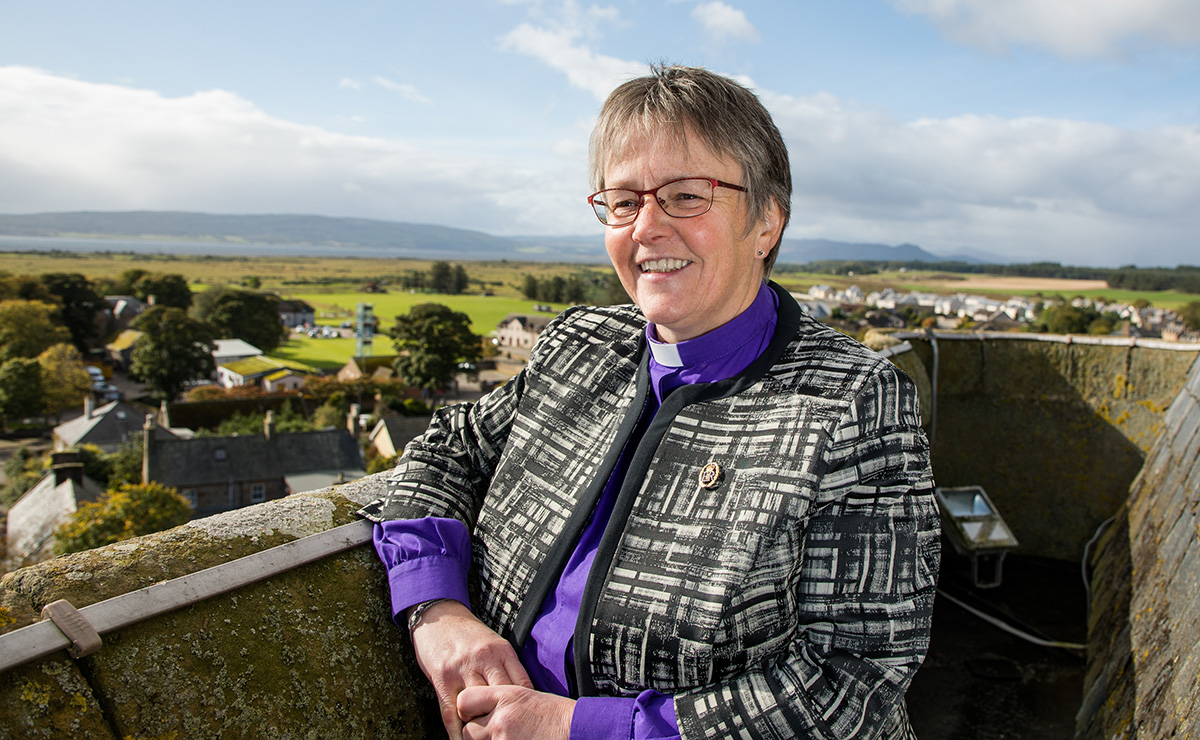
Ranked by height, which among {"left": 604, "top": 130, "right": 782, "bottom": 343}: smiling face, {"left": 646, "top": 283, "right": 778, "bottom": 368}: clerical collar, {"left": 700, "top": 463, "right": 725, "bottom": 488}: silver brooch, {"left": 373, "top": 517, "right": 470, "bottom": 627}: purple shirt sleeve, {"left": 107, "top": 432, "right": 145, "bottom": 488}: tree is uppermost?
{"left": 604, "top": 130, "right": 782, "bottom": 343}: smiling face

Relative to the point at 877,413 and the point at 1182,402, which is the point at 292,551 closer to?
the point at 877,413

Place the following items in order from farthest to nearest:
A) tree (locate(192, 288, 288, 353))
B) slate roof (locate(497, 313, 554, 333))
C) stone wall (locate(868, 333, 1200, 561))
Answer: tree (locate(192, 288, 288, 353))
slate roof (locate(497, 313, 554, 333))
stone wall (locate(868, 333, 1200, 561))

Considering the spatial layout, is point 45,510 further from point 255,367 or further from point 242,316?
point 242,316

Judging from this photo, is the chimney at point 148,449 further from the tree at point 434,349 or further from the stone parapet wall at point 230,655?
the stone parapet wall at point 230,655

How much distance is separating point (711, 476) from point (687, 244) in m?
0.61

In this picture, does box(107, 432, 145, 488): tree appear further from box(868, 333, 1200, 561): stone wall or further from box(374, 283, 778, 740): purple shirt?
box(374, 283, 778, 740): purple shirt

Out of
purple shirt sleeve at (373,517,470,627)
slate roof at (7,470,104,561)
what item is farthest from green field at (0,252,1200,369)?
purple shirt sleeve at (373,517,470,627)

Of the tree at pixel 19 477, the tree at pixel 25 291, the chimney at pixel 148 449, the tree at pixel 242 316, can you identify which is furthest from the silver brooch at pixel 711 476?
the tree at pixel 25 291

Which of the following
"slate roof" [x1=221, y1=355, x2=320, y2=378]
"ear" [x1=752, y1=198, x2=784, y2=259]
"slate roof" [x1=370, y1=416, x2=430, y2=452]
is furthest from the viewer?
"slate roof" [x1=221, y1=355, x2=320, y2=378]

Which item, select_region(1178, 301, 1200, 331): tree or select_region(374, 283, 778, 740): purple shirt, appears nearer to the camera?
select_region(374, 283, 778, 740): purple shirt

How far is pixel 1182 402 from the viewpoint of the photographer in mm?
4500

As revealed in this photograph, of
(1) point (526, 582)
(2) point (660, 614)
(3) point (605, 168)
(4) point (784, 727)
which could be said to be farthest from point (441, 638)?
(3) point (605, 168)

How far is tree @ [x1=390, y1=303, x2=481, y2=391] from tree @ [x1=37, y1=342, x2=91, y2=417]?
60.6 feet

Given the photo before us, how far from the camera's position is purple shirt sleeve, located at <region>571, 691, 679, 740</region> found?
5.16 ft
